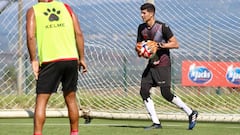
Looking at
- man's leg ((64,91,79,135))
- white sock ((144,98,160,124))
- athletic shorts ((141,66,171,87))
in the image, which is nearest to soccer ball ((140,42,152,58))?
athletic shorts ((141,66,171,87))

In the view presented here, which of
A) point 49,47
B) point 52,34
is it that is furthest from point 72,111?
point 52,34

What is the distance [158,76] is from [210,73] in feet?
10.2

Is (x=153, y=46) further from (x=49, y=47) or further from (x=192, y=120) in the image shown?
(x=49, y=47)

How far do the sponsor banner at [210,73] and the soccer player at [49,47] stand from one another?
6.17m

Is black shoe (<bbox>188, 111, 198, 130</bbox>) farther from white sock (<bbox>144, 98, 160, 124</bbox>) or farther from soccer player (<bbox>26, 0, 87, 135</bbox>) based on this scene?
soccer player (<bbox>26, 0, 87, 135</bbox>)

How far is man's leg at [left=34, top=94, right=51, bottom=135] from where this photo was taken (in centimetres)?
669

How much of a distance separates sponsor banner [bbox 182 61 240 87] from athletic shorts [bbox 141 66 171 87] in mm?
2753

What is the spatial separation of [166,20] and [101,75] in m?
1.92

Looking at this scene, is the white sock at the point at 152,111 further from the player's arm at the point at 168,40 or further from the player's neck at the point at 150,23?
the player's neck at the point at 150,23

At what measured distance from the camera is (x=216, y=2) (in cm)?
1319

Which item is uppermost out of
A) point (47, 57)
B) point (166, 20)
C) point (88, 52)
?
point (47, 57)

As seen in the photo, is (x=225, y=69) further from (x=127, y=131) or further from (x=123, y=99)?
(x=127, y=131)

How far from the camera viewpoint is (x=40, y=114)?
6.71m

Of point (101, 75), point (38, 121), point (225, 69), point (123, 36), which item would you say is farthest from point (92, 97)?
point (38, 121)
